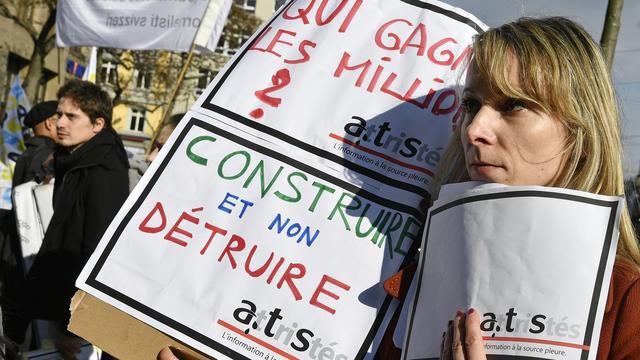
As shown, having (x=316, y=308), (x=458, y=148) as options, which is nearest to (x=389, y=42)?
(x=458, y=148)

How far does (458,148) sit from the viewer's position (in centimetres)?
176

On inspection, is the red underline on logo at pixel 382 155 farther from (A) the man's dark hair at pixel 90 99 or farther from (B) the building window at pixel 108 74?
(B) the building window at pixel 108 74

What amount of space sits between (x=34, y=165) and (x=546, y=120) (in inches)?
187

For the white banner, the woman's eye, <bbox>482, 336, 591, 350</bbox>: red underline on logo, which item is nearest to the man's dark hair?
the white banner

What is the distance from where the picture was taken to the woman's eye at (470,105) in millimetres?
1626

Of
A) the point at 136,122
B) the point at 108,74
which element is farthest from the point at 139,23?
the point at 136,122

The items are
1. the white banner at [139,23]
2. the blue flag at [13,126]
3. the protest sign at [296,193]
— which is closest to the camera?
the protest sign at [296,193]

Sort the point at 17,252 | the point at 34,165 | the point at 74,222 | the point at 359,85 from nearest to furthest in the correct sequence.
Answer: the point at 359,85 < the point at 74,222 < the point at 17,252 < the point at 34,165

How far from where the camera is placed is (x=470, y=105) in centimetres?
165

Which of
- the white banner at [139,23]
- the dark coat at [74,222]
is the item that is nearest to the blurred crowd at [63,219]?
the dark coat at [74,222]

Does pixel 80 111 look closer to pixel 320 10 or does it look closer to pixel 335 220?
pixel 320 10

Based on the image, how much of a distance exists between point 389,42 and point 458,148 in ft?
1.38

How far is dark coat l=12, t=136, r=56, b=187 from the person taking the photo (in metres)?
5.50

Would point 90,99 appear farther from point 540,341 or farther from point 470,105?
point 540,341
